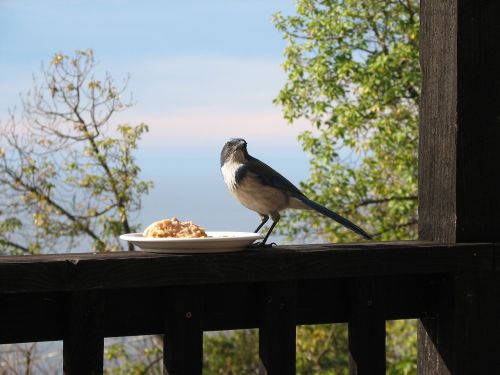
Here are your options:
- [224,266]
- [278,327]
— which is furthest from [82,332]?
[278,327]

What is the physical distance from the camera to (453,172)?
204cm

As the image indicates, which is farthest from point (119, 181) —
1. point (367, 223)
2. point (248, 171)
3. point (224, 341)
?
point (248, 171)

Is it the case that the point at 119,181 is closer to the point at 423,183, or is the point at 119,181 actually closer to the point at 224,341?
the point at 224,341

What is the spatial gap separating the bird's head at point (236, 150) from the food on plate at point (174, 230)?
37cm

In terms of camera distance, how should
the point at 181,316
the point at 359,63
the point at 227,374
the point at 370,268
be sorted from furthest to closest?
1. the point at 227,374
2. the point at 359,63
3. the point at 370,268
4. the point at 181,316

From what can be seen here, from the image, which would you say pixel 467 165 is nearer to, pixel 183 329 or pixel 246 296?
pixel 246 296

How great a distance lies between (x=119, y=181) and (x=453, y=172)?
7479 millimetres

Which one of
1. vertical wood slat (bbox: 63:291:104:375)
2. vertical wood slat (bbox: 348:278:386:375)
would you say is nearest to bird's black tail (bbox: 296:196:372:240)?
vertical wood slat (bbox: 348:278:386:375)

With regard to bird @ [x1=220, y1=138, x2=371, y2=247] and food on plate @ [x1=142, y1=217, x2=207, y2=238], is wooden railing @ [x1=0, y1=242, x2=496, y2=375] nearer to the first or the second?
food on plate @ [x1=142, y1=217, x2=207, y2=238]

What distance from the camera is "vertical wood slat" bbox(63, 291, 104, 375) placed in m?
1.69

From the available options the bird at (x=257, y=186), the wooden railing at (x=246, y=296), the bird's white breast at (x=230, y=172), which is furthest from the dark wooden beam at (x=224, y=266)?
the bird's white breast at (x=230, y=172)

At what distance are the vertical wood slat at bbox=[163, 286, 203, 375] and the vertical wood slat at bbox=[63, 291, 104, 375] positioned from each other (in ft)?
0.52

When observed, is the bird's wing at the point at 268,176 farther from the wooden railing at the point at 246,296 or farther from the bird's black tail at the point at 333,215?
the wooden railing at the point at 246,296

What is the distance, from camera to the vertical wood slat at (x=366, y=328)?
77.0 inches
